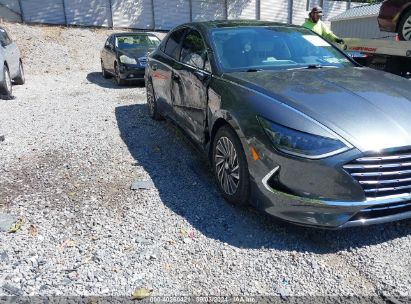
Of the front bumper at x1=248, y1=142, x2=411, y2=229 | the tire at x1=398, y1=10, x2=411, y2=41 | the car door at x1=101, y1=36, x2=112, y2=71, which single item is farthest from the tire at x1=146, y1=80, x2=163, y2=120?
the car door at x1=101, y1=36, x2=112, y2=71

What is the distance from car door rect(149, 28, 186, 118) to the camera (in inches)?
201

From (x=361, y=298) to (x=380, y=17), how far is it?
7042 millimetres

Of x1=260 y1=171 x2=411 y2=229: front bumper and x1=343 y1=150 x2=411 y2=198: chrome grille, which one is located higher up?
x1=343 y1=150 x2=411 y2=198: chrome grille

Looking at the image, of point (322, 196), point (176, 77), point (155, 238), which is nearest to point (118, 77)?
point (176, 77)

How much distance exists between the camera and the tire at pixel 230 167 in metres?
3.24

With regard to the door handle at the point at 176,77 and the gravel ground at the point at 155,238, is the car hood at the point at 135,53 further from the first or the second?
the door handle at the point at 176,77

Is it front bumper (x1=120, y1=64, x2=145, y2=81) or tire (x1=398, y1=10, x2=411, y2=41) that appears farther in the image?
front bumper (x1=120, y1=64, x2=145, y2=81)

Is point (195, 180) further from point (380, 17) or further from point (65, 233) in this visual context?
point (380, 17)

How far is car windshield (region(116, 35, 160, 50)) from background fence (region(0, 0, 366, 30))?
1141 cm

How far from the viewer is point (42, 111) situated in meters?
7.62

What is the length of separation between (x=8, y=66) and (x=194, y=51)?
21.7 feet

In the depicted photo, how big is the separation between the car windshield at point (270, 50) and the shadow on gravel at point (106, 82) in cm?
657

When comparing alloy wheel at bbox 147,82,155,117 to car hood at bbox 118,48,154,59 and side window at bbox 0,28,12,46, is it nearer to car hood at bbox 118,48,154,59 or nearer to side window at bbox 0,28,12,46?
car hood at bbox 118,48,154,59

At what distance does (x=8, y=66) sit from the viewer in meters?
9.18
